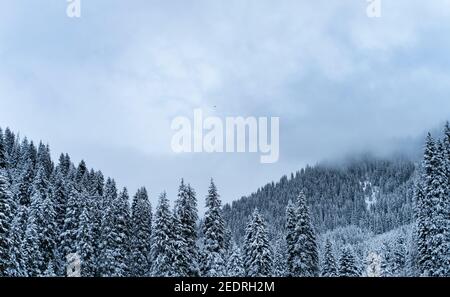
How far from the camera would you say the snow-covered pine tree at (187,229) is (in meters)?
54.9

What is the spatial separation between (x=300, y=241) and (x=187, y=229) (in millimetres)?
11140

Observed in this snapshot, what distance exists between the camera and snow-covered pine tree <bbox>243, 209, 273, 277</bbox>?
174 ft

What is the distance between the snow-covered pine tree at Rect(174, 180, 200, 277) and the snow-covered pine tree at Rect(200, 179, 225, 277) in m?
1.08

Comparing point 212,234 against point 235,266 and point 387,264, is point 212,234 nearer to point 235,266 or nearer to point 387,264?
point 235,266

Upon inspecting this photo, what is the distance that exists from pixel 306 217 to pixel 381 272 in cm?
2485

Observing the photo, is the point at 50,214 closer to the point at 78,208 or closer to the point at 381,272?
the point at 78,208

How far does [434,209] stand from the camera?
162 feet

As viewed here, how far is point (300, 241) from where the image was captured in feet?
190

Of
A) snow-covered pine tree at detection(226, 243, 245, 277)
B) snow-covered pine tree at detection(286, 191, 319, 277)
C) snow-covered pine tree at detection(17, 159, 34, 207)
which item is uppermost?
snow-covered pine tree at detection(17, 159, 34, 207)

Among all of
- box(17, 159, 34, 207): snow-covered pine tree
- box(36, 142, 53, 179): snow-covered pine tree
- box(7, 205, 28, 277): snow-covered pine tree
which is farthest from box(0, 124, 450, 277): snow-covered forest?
box(36, 142, 53, 179): snow-covered pine tree

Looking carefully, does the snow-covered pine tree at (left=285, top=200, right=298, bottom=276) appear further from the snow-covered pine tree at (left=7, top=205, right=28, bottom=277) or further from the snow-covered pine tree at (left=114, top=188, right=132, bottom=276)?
the snow-covered pine tree at (left=7, top=205, right=28, bottom=277)

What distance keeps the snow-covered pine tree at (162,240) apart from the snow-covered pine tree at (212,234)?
11.1ft

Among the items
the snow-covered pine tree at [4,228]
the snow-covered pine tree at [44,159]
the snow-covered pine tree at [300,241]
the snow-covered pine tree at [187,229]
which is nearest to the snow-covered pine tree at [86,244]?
the snow-covered pine tree at [187,229]
